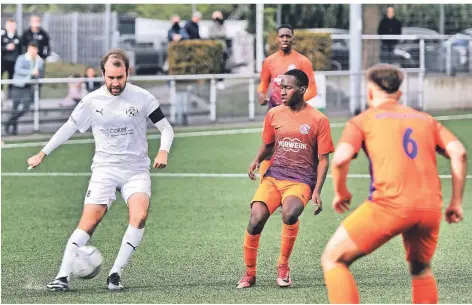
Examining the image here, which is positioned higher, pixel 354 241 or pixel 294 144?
pixel 294 144

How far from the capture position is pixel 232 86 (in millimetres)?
27094

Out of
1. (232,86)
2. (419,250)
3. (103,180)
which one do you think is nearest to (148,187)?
(103,180)

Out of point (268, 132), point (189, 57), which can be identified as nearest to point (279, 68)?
point (268, 132)

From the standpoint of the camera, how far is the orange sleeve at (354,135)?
7371 millimetres

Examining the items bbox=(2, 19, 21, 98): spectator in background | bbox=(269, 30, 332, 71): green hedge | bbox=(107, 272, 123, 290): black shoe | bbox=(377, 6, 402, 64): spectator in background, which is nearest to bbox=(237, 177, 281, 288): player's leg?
bbox=(107, 272, 123, 290): black shoe

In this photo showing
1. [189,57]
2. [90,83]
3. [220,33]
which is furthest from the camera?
[220,33]

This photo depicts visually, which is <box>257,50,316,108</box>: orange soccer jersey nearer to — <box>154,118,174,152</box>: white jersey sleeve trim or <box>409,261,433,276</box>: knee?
<box>154,118,174,152</box>: white jersey sleeve trim

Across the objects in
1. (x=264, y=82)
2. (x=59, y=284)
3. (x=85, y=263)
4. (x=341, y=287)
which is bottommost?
(x=59, y=284)

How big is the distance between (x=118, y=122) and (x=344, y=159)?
3.02 meters

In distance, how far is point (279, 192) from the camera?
1012cm

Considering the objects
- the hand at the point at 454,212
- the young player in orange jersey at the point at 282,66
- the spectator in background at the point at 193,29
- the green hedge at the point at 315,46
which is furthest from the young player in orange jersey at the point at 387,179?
the green hedge at the point at 315,46

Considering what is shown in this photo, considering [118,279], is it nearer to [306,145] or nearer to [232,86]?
[306,145]

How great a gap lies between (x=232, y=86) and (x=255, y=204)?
17.2 meters

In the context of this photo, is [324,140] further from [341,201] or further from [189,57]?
[189,57]
